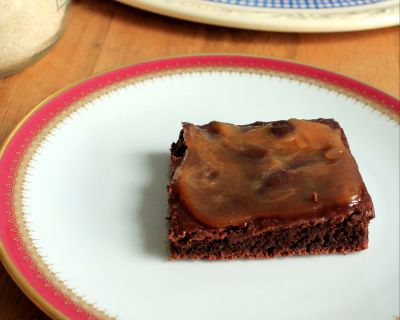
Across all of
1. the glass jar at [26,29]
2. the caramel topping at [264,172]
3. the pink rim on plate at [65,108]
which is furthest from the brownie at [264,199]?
the glass jar at [26,29]

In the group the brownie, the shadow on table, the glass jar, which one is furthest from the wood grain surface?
the brownie

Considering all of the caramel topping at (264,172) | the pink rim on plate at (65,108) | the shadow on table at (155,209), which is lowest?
the shadow on table at (155,209)

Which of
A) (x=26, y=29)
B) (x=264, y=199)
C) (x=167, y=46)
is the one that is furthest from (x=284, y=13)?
(x=264, y=199)

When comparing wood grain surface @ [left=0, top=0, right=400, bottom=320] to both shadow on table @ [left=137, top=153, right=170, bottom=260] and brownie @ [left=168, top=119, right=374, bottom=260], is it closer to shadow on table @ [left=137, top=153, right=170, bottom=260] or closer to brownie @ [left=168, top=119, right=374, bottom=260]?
shadow on table @ [left=137, top=153, right=170, bottom=260]

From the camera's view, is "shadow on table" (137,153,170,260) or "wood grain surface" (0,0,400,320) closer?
"shadow on table" (137,153,170,260)

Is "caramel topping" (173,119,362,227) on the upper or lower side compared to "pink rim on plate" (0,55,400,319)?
upper

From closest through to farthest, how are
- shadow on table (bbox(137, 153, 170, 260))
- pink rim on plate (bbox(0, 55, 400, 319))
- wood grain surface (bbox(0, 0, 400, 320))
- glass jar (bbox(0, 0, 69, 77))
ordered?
pink rim on plate (bbox(0, 55, 400, 319)) < shadow on table (bbox(137, 153, 170, 260)) < glass jar (bbox(0, 0, 69, 77)) < wood grain surface (bbox(0, 0, 400, 320))

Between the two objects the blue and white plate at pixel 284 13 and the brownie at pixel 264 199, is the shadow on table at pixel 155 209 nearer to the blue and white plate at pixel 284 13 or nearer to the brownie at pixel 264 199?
the brownie at pixel 264 199
